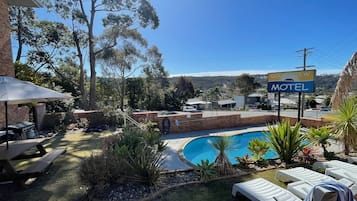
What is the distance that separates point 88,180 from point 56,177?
1.58m

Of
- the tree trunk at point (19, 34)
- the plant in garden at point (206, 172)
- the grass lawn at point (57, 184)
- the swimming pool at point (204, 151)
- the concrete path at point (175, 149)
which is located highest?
the tree trunk at point (19, 34)

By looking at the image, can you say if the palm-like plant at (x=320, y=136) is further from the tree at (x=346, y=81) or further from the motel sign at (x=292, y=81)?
the motel sign at (x=292, y=81)

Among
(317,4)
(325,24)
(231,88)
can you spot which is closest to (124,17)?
(317,4)

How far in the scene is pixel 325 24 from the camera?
46.4ft

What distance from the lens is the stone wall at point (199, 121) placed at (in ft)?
31.6

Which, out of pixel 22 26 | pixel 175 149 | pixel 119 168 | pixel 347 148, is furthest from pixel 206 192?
pixel 22 26

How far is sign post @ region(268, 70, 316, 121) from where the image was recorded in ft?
30.0

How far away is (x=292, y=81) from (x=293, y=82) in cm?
9

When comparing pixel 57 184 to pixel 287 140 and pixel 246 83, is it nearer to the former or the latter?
pixel 287 140

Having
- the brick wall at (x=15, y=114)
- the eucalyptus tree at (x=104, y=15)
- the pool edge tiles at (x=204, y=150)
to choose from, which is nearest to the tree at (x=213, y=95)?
the eucalyptus tree at (x=104, y=15)

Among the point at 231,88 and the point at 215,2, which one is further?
the point at 231,88

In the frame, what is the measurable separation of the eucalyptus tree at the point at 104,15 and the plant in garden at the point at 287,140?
12.7 meters

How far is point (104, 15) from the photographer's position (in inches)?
585

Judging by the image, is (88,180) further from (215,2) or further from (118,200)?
(215,2)
